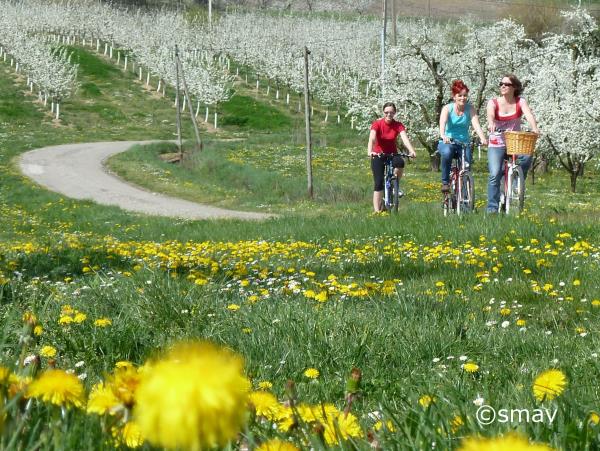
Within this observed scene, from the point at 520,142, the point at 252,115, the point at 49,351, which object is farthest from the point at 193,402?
the point at 252,115

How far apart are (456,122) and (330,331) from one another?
825 cm

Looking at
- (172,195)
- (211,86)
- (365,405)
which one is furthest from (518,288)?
(211,86)

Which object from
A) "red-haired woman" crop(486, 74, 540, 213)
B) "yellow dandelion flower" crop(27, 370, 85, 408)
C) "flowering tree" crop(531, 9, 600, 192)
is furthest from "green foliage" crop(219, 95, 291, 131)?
"yellow dandelion flower" crop(27, 370, 85, 408)

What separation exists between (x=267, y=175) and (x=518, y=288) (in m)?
24.4

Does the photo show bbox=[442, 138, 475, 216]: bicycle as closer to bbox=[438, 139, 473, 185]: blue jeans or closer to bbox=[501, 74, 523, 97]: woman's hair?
bbox=[438, 139, 473, 185]: blue jeans

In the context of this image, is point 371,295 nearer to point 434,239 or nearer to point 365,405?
point 365,405

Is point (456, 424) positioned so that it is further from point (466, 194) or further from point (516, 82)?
point (466, 194)

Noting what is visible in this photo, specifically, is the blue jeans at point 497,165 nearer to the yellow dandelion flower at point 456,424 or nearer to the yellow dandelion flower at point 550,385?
the yellow dandelion flower at point 550,385

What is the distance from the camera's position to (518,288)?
17.7 ft

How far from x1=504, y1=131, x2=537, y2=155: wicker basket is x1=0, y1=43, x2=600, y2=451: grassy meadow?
1.16 m

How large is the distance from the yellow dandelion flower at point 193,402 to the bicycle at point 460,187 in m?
10.9

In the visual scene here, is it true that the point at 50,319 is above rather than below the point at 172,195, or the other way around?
above

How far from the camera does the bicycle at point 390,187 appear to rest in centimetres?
1286

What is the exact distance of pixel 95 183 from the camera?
3112 cm
